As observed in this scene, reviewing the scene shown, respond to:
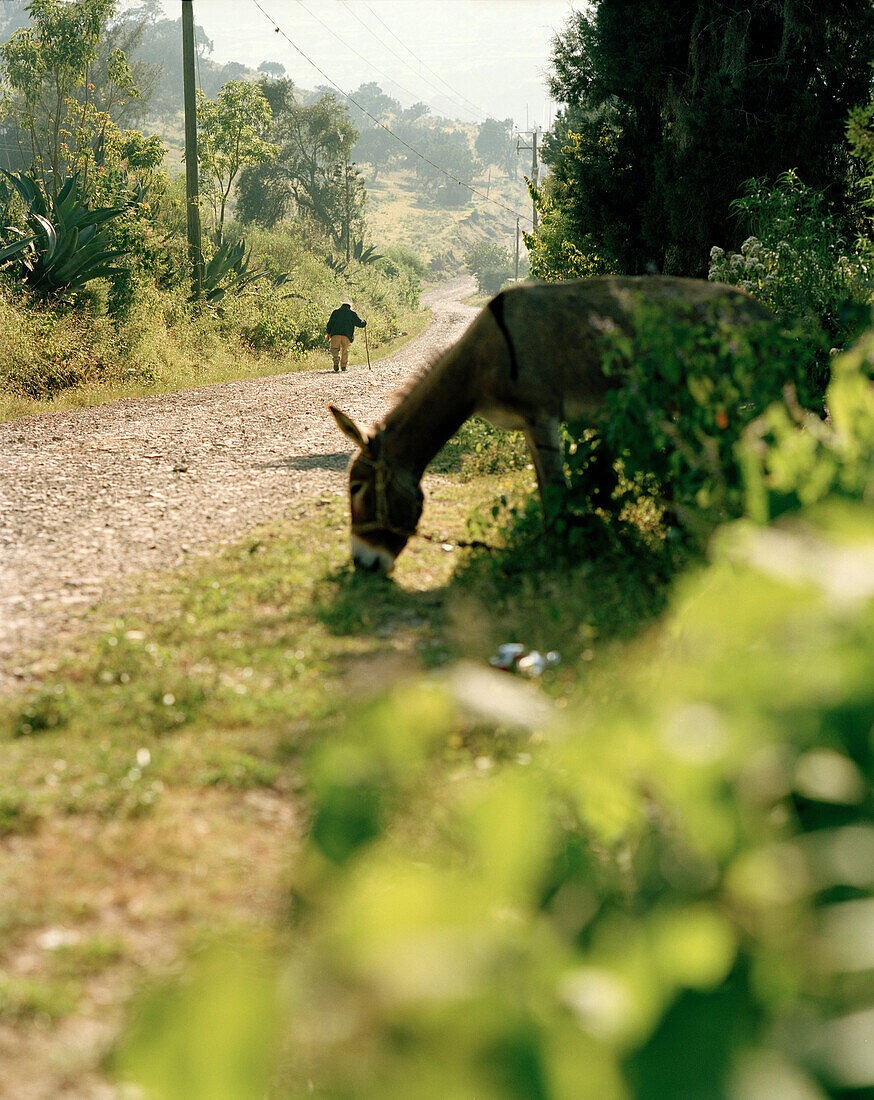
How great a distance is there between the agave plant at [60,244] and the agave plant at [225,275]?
16.8 ft

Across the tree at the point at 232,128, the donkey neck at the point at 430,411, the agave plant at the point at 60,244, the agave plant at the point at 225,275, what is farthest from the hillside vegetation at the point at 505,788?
the tree at the point at 232,128

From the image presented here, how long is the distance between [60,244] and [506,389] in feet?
41.6

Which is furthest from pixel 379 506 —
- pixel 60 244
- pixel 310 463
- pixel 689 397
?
pixel 60 244

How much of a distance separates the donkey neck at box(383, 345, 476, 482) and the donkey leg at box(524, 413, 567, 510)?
0.46 m

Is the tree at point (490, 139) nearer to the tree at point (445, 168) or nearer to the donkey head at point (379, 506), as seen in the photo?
the tree at point (445, 168)

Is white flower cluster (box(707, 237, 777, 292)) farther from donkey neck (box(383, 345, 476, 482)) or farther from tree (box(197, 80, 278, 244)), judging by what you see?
tree (box(197, 80, 278, 244))

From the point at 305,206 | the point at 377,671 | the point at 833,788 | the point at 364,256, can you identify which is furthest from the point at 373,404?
the point at 305,206

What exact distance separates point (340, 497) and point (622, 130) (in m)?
14.4

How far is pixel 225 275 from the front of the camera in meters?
23.4

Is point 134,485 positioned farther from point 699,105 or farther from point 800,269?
point 699,105

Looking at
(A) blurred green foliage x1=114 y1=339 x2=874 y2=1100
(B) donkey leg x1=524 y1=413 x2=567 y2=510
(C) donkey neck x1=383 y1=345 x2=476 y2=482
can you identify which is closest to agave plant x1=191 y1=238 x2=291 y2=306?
(C) donkey neck x1=383 y1=345 x2=476 y2=482

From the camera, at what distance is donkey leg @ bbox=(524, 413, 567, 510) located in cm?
561

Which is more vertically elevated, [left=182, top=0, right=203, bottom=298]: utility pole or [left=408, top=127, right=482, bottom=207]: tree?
[left=408, top=127, right=482, bottom=207]: tree

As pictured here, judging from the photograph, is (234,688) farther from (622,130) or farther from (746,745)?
(622,130)
